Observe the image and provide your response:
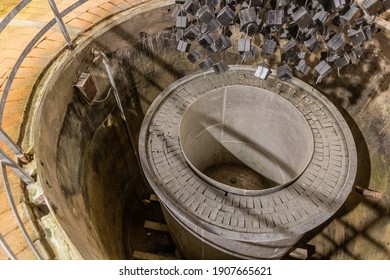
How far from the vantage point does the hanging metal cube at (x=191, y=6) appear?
221 centimetres

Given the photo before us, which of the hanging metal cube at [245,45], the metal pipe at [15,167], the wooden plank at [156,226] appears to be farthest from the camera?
the wooden plank at [156,226]

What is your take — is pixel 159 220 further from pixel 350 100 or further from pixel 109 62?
pixel 350 100

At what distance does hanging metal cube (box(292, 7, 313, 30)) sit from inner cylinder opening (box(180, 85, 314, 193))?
0.71m

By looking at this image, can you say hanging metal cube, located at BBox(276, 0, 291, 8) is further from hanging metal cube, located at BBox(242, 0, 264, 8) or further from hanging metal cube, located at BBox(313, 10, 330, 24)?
hanging metal cube, located at BBox(313, 10, 330, 24)

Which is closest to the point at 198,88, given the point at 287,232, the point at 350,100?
the point at 287,232

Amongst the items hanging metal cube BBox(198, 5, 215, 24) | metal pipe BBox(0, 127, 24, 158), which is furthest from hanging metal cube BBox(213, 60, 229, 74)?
metal pipe BBox(0, 127, 24, 158)

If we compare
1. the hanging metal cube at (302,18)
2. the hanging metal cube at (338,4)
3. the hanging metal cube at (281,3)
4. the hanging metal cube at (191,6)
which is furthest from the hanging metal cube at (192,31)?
the hanging metal cube at (338,4)

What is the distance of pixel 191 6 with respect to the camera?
7.30 ft

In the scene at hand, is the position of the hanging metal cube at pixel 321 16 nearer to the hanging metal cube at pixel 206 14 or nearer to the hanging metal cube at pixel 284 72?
the hanging metal cube at pixel 284 72

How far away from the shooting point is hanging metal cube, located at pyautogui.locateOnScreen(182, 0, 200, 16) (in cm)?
221

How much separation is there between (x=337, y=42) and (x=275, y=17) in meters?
0.50

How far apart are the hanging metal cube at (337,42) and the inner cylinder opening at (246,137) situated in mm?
575

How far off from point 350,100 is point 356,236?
1.49 m

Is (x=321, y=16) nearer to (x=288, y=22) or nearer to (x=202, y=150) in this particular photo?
(x=288, y=22)
